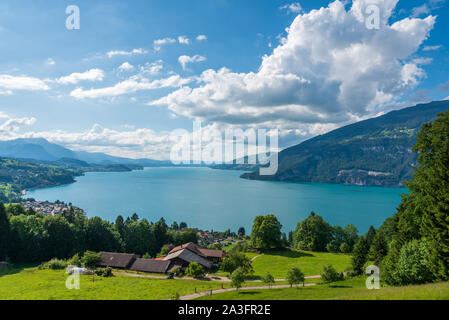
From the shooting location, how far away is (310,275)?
108 feet

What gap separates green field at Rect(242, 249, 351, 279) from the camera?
35.6 m

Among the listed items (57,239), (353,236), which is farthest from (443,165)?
(57,239)

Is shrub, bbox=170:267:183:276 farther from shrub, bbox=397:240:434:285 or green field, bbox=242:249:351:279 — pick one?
shrub, bbox=397:240:434:285

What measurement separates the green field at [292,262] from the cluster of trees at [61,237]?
2414 cm

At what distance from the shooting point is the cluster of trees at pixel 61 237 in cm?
4369

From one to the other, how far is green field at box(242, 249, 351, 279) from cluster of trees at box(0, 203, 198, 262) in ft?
79.2

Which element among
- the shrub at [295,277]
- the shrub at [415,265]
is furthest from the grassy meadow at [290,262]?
the shrub at [415,265]

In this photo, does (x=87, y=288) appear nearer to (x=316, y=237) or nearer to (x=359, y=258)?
(x=359, y=258)

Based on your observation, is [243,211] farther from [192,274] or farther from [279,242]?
[192,274]

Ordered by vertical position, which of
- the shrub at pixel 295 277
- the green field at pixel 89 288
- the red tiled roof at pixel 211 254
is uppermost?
the shrub at pixel 295 277

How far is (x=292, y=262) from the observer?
135 ft

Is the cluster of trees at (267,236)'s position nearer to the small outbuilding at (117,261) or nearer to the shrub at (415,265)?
the small outbuilding at (117,261)

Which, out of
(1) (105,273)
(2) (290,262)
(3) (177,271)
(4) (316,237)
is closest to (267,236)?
(2) (290,262)
